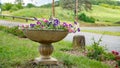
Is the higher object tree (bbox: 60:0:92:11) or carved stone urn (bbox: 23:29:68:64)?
carved stone urn (bbox: 23:29:68:64)

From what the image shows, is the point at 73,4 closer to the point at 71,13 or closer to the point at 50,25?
the point at 71,13

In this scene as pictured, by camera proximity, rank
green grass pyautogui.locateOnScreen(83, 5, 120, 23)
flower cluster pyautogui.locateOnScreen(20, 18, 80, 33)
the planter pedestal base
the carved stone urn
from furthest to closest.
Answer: green grass pyautogui.locateOnScreen(83, 5, 120, 23), the planter pedestal base, flower cluster pyautogui.locateOnScreen(20, 18, 80, 33), the carved stone urn

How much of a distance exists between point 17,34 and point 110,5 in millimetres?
71034

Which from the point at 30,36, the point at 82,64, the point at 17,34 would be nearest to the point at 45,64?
the point at 30,36

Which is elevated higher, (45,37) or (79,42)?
(45,37)

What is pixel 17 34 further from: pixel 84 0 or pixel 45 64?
pixel 84 0

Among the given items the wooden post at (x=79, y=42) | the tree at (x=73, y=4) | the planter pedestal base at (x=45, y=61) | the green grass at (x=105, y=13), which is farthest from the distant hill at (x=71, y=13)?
the planter pedestal base at (x=45, y=61)

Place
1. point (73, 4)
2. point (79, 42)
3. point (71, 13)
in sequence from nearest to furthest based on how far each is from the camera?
point (79, 42)
point (73, 4)
point (71, 13)

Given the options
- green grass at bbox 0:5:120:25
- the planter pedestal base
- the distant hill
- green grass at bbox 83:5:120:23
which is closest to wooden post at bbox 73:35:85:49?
the planter pedestal base

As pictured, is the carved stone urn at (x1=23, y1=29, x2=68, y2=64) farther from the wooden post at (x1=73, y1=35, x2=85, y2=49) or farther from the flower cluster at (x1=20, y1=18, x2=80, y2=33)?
the wooden post at (x1=73, y1=35, x2=85, y2=49)

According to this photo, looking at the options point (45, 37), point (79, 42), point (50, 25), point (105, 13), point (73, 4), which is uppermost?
point (50, 25)

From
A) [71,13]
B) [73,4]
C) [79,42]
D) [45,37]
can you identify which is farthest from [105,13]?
[45,37]

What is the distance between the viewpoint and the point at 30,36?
9633 mm

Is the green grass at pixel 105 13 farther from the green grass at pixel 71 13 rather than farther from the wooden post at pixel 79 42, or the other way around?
the wooden post at pixel 79 42
